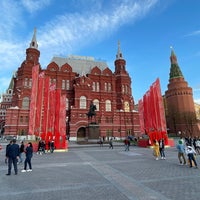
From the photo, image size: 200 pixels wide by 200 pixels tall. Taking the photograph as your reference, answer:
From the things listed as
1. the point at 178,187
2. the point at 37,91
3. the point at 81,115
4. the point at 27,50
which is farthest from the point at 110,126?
the point at 178,187

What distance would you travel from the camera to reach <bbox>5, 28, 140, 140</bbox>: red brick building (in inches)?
1628

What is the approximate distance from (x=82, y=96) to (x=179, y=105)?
139ft

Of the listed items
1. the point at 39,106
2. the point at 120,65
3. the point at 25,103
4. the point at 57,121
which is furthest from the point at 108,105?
the point at 57,121

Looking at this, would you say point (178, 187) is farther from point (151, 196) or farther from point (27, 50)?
point (27, 50)

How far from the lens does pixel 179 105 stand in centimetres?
6341

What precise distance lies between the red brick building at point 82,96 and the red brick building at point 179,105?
21900 millimetres

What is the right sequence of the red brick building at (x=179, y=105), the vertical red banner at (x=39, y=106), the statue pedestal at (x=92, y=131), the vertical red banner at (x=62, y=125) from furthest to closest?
the red brick building at (x=179, y=105) < the statue pedestal at (x=92, y=131) < the vertical red banner at (x=39, y=106) < the vertical red banner at (x=62, y=125)

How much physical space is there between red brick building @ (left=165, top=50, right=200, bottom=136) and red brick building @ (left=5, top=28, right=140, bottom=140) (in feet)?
71.9

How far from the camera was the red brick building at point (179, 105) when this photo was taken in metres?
58.3

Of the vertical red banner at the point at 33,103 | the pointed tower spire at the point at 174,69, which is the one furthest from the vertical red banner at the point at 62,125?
the pointed tower spire at the point at 174,69

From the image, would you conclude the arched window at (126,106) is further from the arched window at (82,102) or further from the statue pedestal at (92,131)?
the statue pedestal at (92,131)

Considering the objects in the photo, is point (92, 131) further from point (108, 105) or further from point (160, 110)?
point (108, 105)

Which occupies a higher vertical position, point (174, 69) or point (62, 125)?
point (174, 69)

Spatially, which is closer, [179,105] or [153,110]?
[153,110]
